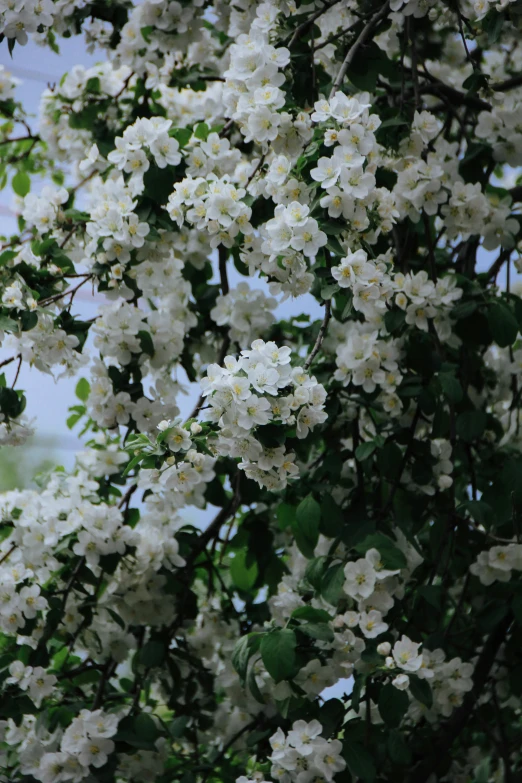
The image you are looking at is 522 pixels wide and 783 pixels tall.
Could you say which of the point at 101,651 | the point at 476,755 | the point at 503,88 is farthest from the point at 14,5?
the point at 476,755

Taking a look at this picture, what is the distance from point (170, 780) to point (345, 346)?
879mm

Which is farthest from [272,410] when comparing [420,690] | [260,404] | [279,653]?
[420,690]

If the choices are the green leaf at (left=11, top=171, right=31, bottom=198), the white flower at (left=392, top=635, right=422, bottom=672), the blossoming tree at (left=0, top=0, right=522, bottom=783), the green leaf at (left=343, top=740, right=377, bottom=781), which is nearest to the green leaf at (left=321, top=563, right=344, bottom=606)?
the blossoming tree at (left=0, top=0, right=522, bottom=783)

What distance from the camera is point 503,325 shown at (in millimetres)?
1693

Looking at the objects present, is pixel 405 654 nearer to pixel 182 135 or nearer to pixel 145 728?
pixel 145 728

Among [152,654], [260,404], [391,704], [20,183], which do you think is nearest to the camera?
[260,404]

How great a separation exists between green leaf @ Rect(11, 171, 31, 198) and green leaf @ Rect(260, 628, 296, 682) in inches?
56.3

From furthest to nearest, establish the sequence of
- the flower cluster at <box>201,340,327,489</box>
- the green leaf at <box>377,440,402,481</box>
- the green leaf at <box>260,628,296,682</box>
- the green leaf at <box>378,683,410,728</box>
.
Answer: the green leaf at <box>377,440,402,481</box>
the green leaf at <box>378,683,410,728</box>
the green leaf at <box>260,628,296,682</box>
the flower cluster at <box>201,340,327,489</box>

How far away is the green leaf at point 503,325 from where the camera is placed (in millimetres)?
1688

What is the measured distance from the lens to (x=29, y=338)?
1574 mm

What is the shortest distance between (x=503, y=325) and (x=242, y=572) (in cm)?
81

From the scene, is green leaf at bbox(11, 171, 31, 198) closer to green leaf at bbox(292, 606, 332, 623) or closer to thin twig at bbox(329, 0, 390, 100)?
thin twig at bbox(329, 0, 390, 100)

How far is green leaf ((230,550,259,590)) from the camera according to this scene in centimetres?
206

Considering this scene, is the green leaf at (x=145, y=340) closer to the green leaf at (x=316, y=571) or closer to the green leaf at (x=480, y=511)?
the green leaf at (x=316, y=571)
